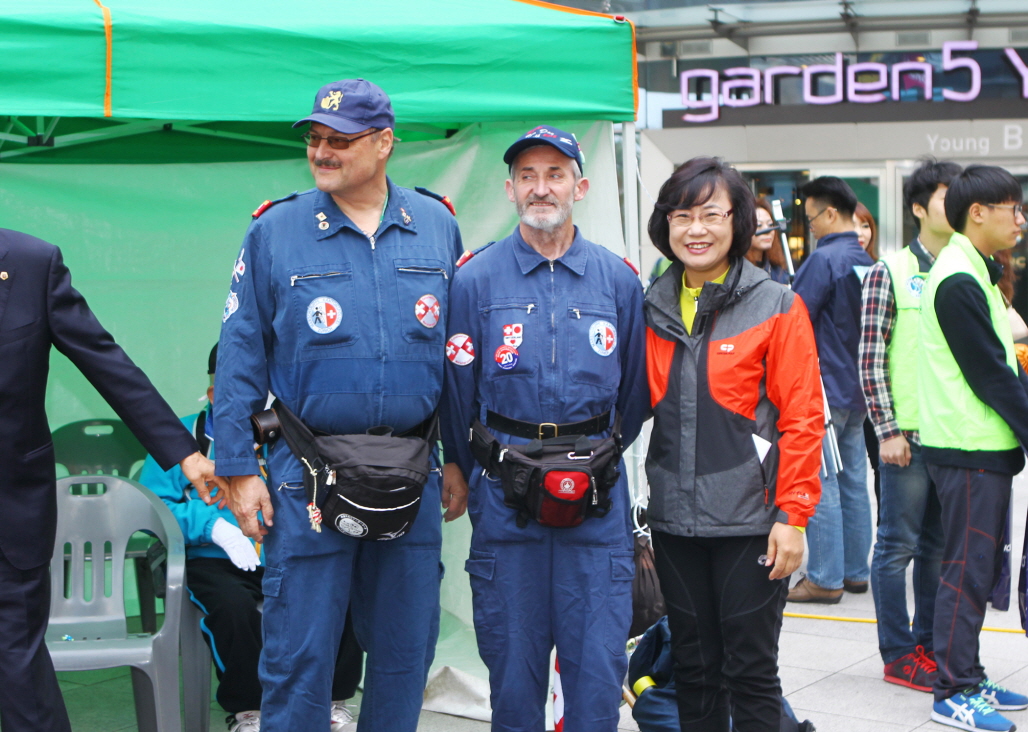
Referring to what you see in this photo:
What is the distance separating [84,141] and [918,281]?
11.5 ft

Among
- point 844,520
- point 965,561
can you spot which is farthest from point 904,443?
point 844,520

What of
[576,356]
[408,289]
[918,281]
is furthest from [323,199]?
[918,281]

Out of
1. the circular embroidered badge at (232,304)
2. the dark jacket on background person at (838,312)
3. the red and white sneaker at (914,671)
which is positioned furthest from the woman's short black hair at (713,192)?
the dark jacket on background person at (838,312)

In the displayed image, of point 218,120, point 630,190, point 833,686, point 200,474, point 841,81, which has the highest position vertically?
point 841,81

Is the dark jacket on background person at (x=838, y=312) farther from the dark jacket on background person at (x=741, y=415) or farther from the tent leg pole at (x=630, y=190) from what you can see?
the dark jacket on background person at (x=741, y=415)

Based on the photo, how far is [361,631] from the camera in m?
3.07

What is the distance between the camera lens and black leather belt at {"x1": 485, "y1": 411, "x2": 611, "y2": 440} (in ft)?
9.70

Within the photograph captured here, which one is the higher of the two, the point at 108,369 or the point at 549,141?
the point at 549,141

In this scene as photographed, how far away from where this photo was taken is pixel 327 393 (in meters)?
2.87

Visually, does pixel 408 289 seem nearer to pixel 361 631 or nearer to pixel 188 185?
pixel 361 631

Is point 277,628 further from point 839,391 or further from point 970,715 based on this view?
point 839,391

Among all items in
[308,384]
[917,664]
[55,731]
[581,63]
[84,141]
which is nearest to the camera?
[55,731]

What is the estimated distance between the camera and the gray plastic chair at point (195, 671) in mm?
3736

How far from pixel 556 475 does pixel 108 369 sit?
3.80 feet
